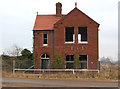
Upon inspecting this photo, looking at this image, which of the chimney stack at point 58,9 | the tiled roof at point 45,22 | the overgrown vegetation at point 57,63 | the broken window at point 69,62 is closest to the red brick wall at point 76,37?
the broken window at point 69,62

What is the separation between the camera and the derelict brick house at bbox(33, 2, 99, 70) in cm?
2738

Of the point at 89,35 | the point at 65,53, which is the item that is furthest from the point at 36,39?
the point at 89,35

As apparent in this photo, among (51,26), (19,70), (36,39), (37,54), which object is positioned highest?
(51,26)

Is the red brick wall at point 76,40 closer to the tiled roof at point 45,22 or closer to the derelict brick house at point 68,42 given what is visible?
the derelict brick house at point 68,42

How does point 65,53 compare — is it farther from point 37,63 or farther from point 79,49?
point 37,63

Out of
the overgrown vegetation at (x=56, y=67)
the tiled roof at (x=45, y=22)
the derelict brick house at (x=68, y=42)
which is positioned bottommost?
the overgrown vegetation at (x=56, y=67)

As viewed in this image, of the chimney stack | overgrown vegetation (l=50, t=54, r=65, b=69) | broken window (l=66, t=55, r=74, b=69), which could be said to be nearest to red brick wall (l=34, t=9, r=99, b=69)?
broken window (l=66, t=55, r=74, b=69)

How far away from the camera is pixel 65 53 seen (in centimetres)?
2770

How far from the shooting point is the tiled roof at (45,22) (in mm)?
29422

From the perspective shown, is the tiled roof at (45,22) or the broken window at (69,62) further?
the tiled roof at (45,22)

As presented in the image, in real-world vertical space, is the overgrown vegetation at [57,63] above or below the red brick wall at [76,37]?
below

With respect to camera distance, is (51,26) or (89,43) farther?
(51,26)

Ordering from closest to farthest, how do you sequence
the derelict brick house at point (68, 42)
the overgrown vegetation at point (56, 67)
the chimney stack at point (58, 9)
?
the overgrown vegetation at point (56, 67) → the derelict brick house at point (68, 42) → the chimney stack at point (58, 9)

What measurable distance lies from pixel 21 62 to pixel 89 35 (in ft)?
33.3
